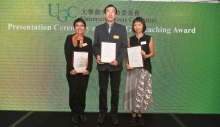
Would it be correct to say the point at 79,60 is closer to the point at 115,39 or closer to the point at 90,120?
the point at 115,39

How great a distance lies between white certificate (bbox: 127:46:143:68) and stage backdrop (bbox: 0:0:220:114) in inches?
25.2

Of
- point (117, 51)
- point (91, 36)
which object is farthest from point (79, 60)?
point (91, 36)

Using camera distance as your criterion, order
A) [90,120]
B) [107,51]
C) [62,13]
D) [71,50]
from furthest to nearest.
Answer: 1. [62,13]
2. [90,120]
3. [71,50]
4. [107,51]

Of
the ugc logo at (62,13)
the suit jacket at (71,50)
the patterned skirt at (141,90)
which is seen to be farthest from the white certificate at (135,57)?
the ugc logo at (62,13)

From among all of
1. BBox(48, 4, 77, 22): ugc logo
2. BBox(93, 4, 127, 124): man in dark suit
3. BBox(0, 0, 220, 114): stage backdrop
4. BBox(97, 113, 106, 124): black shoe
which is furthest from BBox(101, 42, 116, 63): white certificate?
BBox(48, 4, 77, 22): ugc logo

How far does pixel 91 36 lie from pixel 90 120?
1.42m

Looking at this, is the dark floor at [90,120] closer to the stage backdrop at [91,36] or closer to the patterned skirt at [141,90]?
the stage backdrop at [91,36]

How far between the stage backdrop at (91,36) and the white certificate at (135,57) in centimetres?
64

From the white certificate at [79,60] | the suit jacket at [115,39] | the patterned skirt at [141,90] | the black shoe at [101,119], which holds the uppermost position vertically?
the suit jacket at [115,39]

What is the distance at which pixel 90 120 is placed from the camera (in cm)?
334

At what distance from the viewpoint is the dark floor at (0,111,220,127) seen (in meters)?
3.16

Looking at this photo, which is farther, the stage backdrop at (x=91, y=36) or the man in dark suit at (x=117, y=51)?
the stage backdrop at (x=91, y=36)

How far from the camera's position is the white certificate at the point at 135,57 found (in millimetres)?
3080

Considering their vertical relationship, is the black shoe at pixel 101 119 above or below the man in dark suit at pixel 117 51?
below
